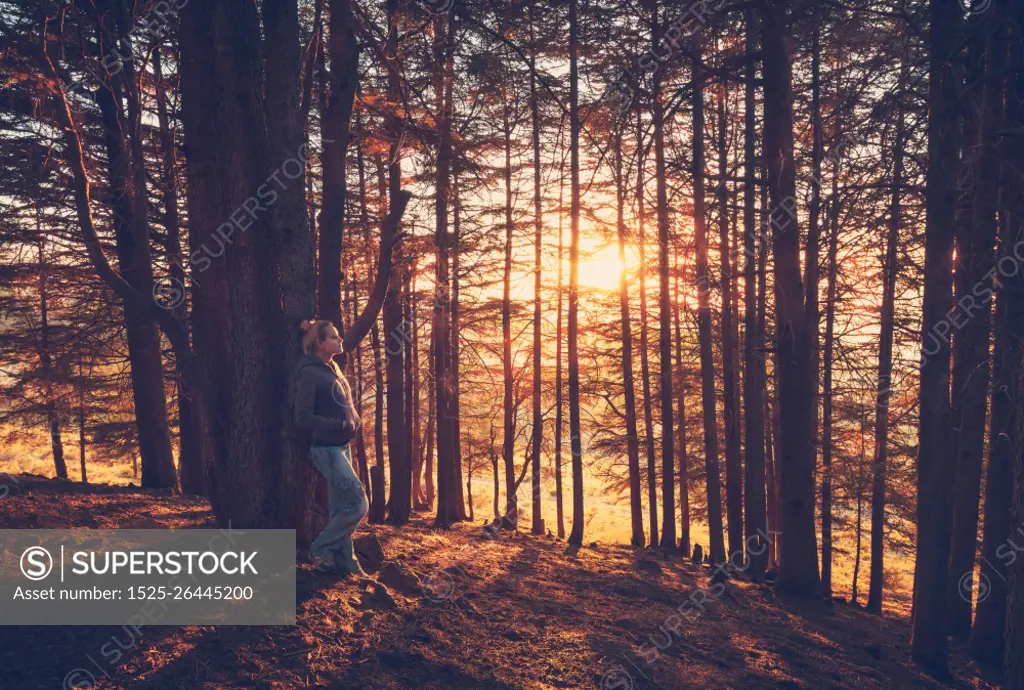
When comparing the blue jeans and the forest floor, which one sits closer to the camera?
the forest floor

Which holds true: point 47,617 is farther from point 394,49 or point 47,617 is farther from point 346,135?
point 394,49

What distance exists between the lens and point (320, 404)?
5590 mm

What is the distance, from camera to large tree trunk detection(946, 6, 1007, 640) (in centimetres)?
828

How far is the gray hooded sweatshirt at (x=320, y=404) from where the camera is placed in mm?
5492

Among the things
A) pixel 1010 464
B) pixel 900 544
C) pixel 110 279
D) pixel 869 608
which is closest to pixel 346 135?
pixel 110 279

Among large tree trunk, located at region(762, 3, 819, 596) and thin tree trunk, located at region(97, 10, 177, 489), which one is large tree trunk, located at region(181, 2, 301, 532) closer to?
thin tree trunk, located at region(97, 10, 177, 489)

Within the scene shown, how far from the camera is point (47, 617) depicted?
457 centimetres

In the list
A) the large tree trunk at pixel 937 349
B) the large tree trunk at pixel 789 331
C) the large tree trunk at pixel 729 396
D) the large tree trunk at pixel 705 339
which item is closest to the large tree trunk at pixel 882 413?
the large tree trunk at pixel 729 396

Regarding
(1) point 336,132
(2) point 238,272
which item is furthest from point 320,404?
(1) point 336,132

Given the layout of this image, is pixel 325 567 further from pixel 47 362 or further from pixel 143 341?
pixel 47 362

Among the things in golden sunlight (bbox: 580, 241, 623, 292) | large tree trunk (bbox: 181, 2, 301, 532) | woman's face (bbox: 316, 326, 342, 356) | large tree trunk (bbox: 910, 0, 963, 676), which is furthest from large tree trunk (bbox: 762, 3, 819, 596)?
golden sunlight (bbox: 580, 241, 623, 292)

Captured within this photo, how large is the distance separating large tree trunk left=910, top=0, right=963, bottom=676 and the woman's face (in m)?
6.65

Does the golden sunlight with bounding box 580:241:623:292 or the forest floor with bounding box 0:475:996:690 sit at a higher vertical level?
the golden sunlight with bounding box 580:241:623:292

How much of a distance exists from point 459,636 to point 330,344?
112 inches
